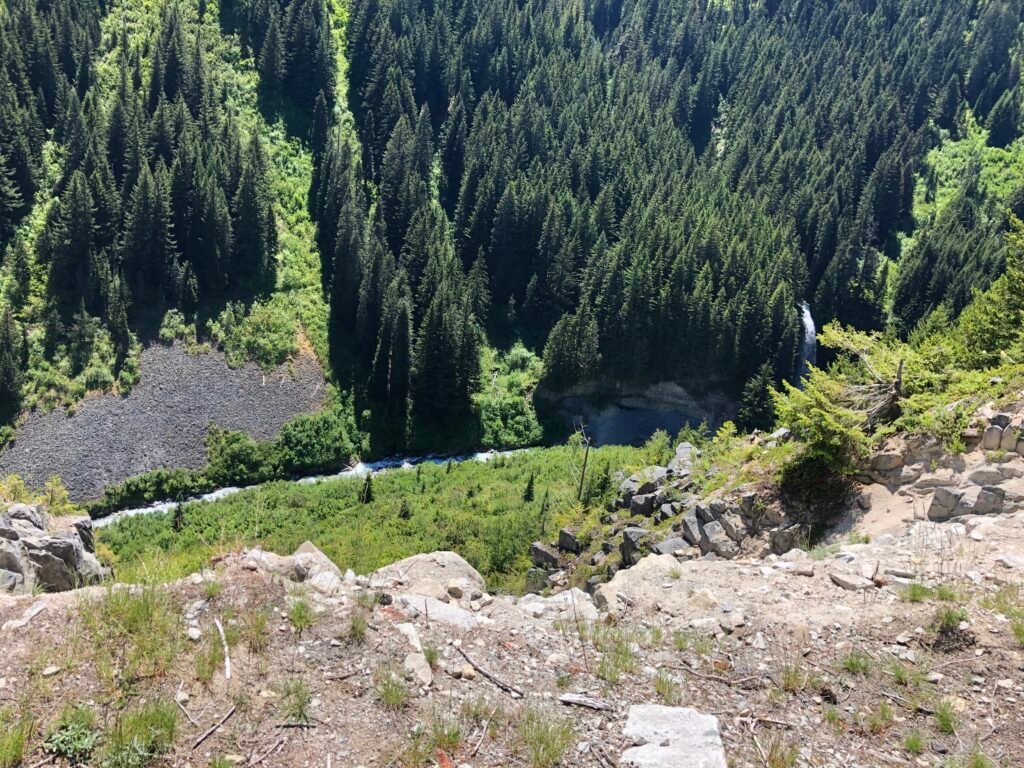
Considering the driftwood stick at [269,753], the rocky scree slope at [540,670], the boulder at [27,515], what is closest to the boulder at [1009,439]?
the rocky scree slope at [540,670]

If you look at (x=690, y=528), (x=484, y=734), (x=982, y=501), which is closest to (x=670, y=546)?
(x=690, y=528)

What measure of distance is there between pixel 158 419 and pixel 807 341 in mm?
69767

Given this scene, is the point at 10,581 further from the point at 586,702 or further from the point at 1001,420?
the point at 1001,420

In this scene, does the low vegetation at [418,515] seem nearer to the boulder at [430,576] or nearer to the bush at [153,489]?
the bush at [153,489]

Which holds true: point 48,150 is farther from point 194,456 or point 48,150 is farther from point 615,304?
point 615,304

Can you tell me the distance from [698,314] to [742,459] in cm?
5228

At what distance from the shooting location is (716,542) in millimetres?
21547

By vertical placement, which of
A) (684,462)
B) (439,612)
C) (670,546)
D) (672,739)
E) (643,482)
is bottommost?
(643,482)

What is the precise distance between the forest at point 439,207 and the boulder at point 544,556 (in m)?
38.9

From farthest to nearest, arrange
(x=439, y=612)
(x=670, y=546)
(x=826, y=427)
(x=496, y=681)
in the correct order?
(x=670, y=546), (x=826, y=427), (x=439, y=612), (x=496, y=681)

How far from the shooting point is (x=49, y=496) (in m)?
42.3

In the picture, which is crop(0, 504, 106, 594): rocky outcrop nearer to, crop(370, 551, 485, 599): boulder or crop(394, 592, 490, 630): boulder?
crop(394, 592, 490, 630): boulder

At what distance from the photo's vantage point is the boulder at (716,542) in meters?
21.0

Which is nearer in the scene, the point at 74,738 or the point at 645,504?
the point at 74,738
